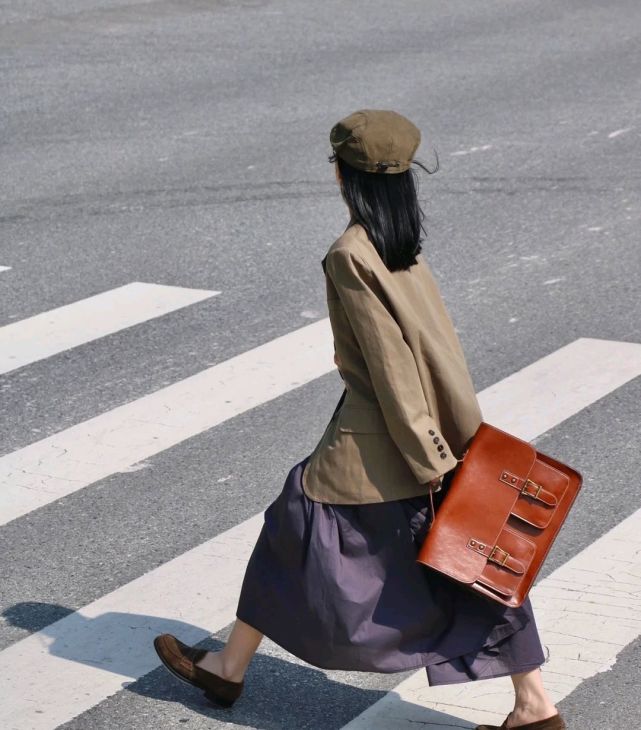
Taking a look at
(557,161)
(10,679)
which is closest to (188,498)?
(10,679)

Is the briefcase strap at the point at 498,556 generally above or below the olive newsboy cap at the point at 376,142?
below

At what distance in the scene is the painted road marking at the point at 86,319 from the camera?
7.07m

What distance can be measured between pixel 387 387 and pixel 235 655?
99 centimetres

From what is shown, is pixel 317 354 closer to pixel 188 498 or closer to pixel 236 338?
pixel 236 338

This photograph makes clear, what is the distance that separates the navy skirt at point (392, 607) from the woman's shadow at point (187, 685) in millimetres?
358

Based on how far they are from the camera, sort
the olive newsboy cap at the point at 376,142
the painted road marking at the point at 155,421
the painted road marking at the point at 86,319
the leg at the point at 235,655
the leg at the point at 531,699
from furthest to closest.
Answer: the painted road marking at the point at 86,319, the painted road marking at the point at 155,421, the leg at the point at 235,655, the leg at the point at 531,699, the olive newsboy cap at the point at 376,142

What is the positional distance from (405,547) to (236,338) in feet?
11.8

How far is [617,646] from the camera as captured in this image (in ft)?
14.4

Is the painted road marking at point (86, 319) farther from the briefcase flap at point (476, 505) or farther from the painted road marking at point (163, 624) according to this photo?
the briefcase flap at point (476, 505)

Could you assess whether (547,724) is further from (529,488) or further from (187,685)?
(187,685)

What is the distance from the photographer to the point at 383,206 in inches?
144

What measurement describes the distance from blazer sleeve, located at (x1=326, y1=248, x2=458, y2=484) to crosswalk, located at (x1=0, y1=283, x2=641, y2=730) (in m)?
0.89

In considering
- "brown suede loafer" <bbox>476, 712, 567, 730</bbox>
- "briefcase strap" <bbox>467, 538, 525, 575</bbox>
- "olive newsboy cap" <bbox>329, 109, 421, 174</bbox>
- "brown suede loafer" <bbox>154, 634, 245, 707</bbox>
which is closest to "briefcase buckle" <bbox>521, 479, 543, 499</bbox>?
"briefcase strap" <bbox>467, 538, 525, 575</bbox>

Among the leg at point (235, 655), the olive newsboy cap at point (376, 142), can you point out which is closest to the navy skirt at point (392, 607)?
the leg at point (235, 655)
